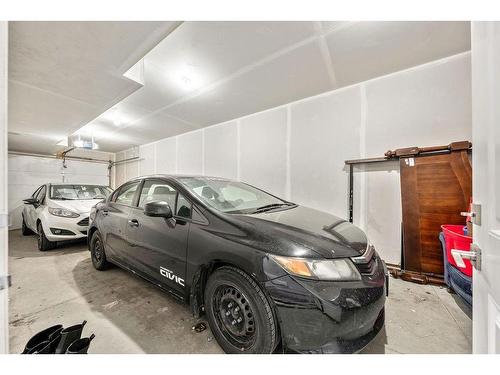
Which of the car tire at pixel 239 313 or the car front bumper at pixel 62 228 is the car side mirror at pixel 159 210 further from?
the car front bumper at pixel 62 228

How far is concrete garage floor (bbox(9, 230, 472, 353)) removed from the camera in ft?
4.71

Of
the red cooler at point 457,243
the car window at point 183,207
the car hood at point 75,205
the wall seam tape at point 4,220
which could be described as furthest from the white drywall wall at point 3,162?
the car hood at point 75,205

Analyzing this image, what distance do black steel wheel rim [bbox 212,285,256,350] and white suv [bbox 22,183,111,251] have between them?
11.0 ft

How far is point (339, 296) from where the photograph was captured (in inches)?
41.7

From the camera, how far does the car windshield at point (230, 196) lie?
66.5 inches

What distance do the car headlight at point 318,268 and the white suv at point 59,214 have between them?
153 inches

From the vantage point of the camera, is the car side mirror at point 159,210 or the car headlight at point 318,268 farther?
the car side mirror at point 159,210

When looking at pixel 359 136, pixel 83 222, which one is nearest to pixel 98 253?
pixel 83 222

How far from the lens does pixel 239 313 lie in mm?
1294

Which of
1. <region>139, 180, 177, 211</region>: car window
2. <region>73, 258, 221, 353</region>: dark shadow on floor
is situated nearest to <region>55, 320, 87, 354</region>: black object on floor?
<region>73, 258, 221, 353</region>: dark shadow on floor

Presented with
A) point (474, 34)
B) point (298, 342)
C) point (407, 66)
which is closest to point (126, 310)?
point (298, 342)

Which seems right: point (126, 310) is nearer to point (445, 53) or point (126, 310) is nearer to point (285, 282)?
point (285, 282)

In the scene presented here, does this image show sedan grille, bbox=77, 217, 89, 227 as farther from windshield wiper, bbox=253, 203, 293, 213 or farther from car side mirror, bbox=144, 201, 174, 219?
windshield wiper, bbox=253, 203, 293, 213

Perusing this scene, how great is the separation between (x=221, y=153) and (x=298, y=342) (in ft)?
13.3
